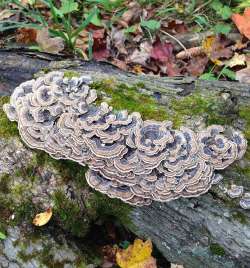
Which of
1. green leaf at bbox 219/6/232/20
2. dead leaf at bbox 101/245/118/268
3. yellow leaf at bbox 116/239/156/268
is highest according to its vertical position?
green leaf at bbox 219/6/232/20

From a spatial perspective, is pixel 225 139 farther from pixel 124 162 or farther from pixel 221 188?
pixel 124 162

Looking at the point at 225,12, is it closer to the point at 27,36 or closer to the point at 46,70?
the point at 27,36

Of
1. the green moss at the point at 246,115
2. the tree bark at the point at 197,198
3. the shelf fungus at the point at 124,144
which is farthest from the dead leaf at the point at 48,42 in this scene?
the green moss at the point at 246,115

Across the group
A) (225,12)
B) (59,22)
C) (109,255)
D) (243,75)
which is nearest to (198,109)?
(109,255)

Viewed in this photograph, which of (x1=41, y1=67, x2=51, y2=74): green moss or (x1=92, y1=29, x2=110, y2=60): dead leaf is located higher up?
(x1=41, y1=67, x2=51, y2=74): green moss

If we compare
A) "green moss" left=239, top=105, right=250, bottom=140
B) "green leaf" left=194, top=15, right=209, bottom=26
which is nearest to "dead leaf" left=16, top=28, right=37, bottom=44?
"green leaf" left=194, top=15, right=209, bottom=26

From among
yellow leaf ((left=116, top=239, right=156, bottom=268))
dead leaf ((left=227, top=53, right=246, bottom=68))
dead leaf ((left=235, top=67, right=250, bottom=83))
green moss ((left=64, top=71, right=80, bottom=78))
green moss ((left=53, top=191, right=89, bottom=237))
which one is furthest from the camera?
dead leaf ((left=227, top=53, right=246, bottom=68))

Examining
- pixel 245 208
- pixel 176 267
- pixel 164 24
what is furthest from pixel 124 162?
pixel 164 24

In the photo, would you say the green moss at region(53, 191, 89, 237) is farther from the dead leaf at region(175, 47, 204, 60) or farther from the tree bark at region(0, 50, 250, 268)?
the dead leaf at region(175, 47, 204, 60)
